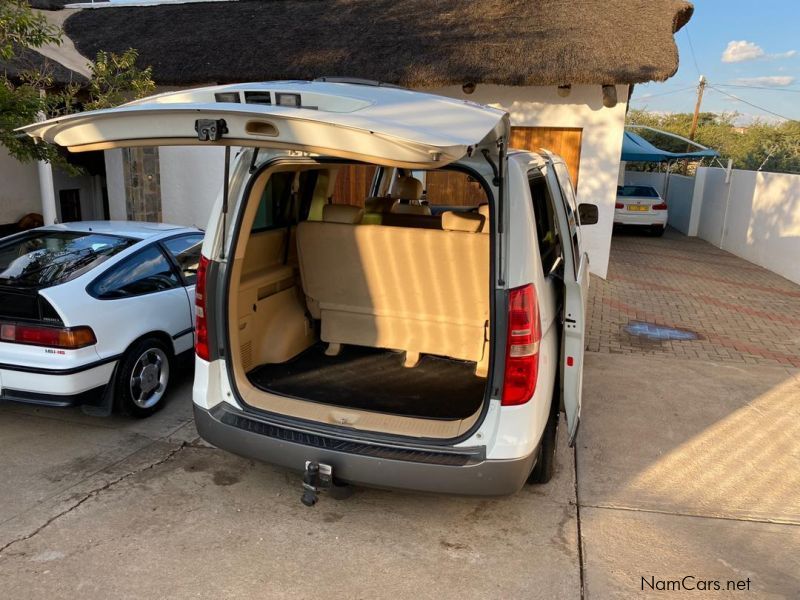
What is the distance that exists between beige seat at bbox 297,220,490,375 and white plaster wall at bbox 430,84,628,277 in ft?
22.4

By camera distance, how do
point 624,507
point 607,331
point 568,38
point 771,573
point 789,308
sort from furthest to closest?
1. point 568,38
2. point 789,308
3. point 607,331
4. point 624,507
5. point 771,573

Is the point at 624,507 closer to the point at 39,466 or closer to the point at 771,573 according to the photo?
the point at 771,573

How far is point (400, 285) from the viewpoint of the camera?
4113 millimetres

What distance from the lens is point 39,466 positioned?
391 centimetres

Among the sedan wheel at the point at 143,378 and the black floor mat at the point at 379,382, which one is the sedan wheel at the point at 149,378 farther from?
the black floor mat at the point at 379,382

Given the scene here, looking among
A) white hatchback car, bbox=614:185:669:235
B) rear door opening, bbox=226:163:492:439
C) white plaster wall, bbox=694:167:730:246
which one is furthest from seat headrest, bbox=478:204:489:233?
A: white plaster wall, bbox=694:167:730:246

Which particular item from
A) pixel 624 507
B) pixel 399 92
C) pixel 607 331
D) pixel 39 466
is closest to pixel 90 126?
pixel 399 92

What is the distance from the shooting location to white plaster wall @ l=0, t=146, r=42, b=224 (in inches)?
437

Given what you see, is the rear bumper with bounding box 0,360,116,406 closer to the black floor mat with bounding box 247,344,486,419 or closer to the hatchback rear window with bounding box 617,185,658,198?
the black floor mat with bounding box 247,344,486,419

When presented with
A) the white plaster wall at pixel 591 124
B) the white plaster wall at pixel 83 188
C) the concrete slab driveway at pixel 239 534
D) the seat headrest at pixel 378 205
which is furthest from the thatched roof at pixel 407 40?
the concrete slab driveway at pixel 239 534

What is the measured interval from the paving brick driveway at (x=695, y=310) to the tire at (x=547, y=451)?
3.14 meters

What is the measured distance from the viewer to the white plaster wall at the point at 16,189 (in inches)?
437

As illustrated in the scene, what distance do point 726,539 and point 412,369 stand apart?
2060mm

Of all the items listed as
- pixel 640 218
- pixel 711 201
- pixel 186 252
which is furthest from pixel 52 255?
pixel 711 201
